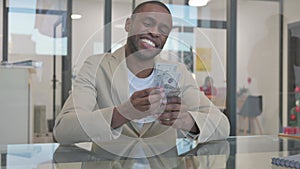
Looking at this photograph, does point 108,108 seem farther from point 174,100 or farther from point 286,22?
point 286,22

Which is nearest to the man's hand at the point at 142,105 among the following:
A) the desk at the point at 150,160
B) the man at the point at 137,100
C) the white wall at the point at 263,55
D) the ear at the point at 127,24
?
the man at the point at 137,100

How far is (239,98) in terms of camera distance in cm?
534

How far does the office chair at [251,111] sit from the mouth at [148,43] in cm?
432

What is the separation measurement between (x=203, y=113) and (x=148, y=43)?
0.88 feet

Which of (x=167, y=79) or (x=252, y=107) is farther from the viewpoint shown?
(x=252, y=107)

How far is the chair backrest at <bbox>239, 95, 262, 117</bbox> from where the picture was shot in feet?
17.4

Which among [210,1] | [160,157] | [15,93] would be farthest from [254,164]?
[210,1]

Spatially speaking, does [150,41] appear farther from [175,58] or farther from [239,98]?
[239,98]

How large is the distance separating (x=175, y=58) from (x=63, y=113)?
359 mm

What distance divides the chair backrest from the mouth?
14.3ft

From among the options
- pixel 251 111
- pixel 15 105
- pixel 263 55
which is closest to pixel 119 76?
pixel 15 105

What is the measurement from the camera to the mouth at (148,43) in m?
1.02

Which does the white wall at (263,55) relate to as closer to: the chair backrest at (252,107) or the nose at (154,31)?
the chair backrest at (252,107)

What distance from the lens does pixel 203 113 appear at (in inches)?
45.2
